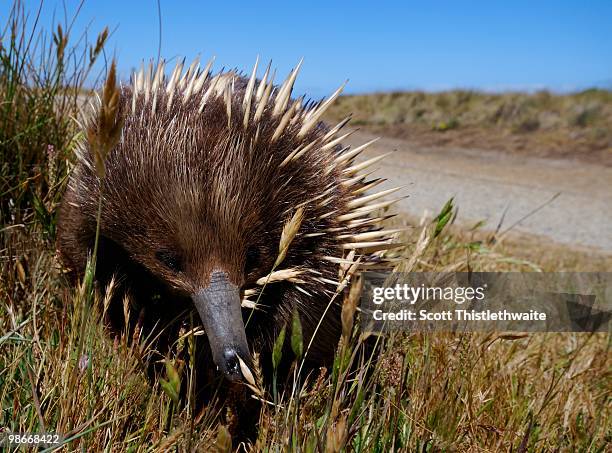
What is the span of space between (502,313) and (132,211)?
1991 millimetres

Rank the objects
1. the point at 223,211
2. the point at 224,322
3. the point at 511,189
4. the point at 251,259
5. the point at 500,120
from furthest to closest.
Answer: the point at 500,120
the point at 511,189
the point at 251,259
the point at 223,211
the point at 224,322

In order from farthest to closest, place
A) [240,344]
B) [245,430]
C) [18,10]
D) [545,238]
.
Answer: [545,238] → [18,10] → [245,430] → [240,344]

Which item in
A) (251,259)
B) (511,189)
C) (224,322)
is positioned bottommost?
(511,189)

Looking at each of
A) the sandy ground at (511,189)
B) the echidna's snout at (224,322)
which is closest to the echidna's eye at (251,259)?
the echidna's snout at (224,322)

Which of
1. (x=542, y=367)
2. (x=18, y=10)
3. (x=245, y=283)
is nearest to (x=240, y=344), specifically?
(x=245, y=283)

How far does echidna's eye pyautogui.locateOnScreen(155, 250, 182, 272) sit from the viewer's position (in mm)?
2279

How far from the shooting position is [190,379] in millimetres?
2146

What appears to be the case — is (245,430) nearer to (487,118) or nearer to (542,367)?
(542,367)

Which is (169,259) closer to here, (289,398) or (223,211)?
(223,211)

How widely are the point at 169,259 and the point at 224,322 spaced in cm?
37

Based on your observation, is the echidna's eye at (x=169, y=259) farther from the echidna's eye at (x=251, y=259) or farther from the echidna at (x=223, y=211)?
the echidna's eye at (x=251, y=259)

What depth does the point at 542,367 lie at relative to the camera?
11.4ft

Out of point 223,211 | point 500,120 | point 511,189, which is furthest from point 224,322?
point 500,120

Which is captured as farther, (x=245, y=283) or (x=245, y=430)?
(x=245, y=430)
